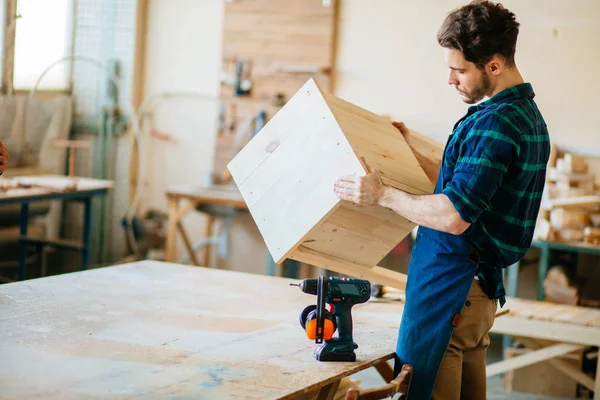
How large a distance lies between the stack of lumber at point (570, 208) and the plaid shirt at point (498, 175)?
2813 mm

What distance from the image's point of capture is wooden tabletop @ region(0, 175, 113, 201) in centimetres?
509

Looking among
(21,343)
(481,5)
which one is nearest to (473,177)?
(481,5)

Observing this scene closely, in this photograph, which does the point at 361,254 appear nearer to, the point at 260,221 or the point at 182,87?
the point at 260,221

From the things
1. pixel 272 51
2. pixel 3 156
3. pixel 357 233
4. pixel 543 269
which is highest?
pixel 272 51

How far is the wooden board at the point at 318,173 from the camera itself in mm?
2609

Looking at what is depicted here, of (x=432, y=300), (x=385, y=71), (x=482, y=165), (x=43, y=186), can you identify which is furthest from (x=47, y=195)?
(x=482, y=165)

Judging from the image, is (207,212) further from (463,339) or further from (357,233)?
(463,339)

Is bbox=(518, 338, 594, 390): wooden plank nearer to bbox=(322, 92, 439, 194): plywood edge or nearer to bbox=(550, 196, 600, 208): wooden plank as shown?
bbox=(550, 196, 600, 208): wooden plank

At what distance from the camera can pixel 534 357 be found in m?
4.22

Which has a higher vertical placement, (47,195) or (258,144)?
(258,144)

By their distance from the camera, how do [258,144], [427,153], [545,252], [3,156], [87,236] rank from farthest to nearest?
1. [87,236]
2. [545,252]
3. [3,156]
4. [427,153]
5. [258,144]

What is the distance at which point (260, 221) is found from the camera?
275cm

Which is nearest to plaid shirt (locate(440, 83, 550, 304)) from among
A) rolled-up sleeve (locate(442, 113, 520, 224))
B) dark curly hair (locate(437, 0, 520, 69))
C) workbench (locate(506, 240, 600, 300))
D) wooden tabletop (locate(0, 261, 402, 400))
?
rolled-up sleeve (locate(442, 113, 520, 224))

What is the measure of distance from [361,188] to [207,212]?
4004mm
